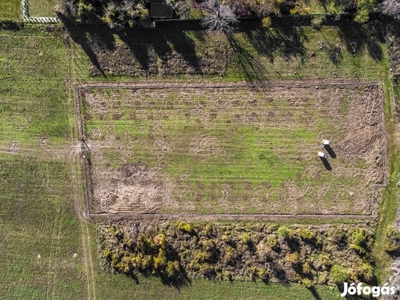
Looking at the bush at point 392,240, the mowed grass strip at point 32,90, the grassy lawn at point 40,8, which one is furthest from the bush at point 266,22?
the bush at point 392,240

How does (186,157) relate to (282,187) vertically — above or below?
above

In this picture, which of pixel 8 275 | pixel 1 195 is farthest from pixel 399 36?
pixel 8 275

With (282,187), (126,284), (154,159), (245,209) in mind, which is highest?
(154,159)

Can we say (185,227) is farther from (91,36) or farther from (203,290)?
(91,36)

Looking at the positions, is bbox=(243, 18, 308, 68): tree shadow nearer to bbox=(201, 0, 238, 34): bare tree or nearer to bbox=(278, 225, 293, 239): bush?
bbox=(201, 0, 238, 34): bare tree

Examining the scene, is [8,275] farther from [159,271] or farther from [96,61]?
[96,61]

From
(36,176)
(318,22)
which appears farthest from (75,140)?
(318,22)
